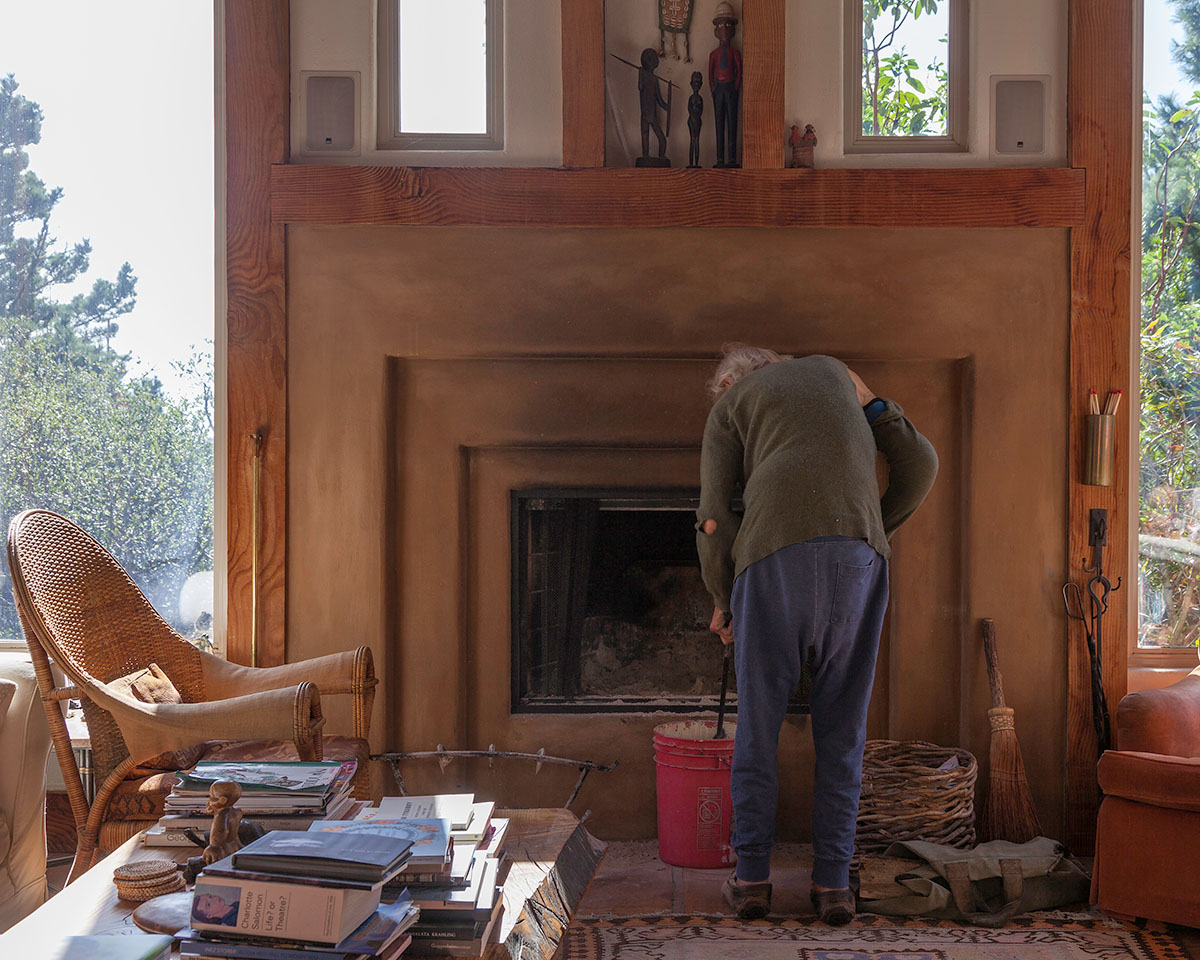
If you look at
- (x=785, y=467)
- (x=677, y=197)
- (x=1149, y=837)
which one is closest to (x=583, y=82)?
(x=677, y=197)

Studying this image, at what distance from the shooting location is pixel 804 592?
2.56m

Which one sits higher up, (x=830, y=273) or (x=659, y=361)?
(x=830, y=273)

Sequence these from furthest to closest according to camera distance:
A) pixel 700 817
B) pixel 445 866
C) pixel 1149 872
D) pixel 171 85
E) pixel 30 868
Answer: pixel 171 85, pixel 700 817, pixel 1149 872, pixel 30 868, pixel 445 866

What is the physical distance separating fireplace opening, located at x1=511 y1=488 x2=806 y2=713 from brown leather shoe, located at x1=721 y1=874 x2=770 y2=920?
905 millimetres

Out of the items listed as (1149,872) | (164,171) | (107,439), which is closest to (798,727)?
(1149,872)

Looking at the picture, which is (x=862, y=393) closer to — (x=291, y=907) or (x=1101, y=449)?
(x=1101, y=449)

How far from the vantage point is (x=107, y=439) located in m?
3.57

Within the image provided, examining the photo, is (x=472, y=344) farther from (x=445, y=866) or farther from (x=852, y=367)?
(x=445, y=866)

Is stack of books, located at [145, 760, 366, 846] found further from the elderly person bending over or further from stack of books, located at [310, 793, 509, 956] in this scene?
the elderly person bending over

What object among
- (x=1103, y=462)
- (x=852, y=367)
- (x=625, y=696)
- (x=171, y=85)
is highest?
(x=171, y=85)

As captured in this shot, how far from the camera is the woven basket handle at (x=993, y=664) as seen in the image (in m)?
3.28

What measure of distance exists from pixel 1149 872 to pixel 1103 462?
131 centimetres

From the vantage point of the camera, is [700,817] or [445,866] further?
[700,817]

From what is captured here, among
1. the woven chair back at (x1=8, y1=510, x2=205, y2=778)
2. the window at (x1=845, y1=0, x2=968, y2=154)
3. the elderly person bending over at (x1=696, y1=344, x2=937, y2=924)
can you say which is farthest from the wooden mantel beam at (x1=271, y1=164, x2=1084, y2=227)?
the woven chair back at (x1=8, y1=510, x2=205, y2=778)
